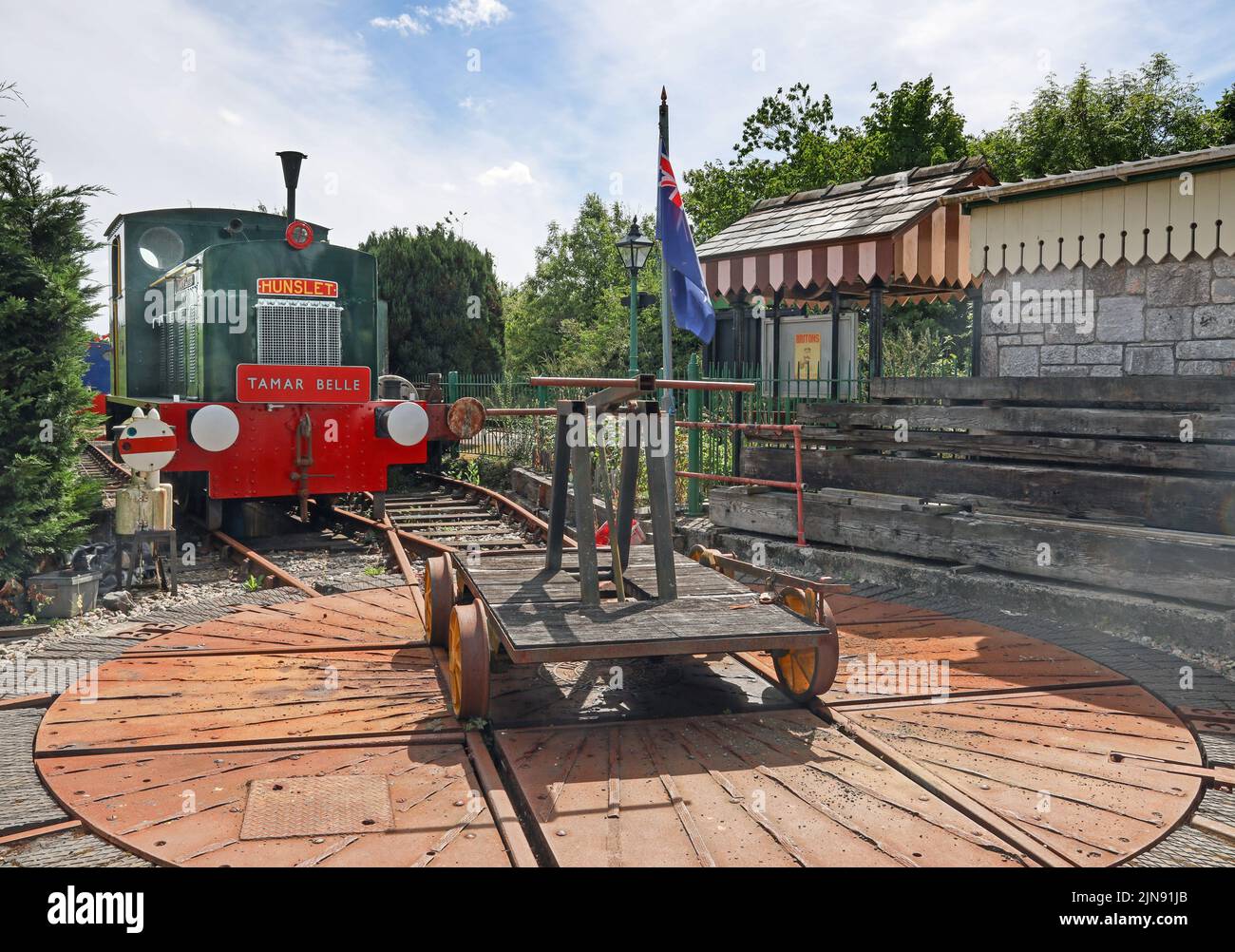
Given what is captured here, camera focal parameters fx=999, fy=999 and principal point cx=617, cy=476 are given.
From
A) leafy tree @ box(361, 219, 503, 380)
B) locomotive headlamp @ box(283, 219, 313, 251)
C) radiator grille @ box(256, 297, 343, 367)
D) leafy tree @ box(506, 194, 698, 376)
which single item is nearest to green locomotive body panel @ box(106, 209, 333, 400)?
locomotive headlamp @ box(283, 219, 313, 251)

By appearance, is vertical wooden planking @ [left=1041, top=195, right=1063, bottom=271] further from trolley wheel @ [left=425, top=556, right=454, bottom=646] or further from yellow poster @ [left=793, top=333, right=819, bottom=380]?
trolley wheel @ [left=425, top=556, right=454, bottom=646]

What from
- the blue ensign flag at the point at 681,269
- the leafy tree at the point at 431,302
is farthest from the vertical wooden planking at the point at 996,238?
the leafy tree at the point at 431,302

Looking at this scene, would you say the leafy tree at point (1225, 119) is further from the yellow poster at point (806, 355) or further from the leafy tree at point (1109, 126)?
the yellow poster at point (806, 355)

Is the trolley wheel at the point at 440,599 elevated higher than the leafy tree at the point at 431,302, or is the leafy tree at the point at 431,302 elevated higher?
the leafy tree at the point at 431,302

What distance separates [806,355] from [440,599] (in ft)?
20.0

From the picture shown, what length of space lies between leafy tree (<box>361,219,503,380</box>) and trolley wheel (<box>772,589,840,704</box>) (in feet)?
55.3

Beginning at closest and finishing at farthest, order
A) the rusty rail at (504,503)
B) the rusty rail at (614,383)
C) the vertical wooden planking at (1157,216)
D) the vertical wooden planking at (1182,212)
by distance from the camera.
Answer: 1. the rusty rail at (614,383)
2. the vertical wooden planking at (1182,212)
3. the vertical wooden planking at (1157,216)
4. the rusty rail at (504,503)

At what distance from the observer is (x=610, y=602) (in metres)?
4.36

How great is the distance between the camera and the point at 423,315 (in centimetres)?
2053

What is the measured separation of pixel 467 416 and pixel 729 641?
6.74 m

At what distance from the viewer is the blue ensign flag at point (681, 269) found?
26.7 ft

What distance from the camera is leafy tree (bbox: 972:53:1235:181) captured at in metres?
27.7

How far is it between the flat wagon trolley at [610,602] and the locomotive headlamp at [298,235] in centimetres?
538
